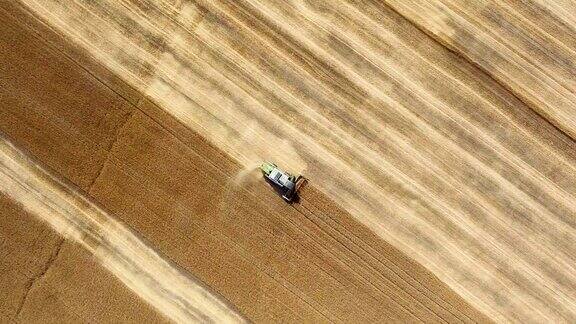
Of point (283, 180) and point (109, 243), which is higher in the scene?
point (283, 180)

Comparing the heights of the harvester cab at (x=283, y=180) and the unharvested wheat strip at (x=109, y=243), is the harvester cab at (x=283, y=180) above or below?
above

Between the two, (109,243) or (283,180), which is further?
(109,243)

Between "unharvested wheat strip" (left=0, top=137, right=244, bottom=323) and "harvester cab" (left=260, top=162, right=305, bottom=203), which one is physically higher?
"harvester cab" (left=260, top=162, right=305, bottom=203)

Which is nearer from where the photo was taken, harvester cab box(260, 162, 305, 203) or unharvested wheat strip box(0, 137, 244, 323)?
harvester cab box(260, 162, 305, 203)

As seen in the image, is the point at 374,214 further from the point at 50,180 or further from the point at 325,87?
the point at 50,180

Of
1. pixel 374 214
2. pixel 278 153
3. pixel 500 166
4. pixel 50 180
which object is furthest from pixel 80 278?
pixel 500 166
